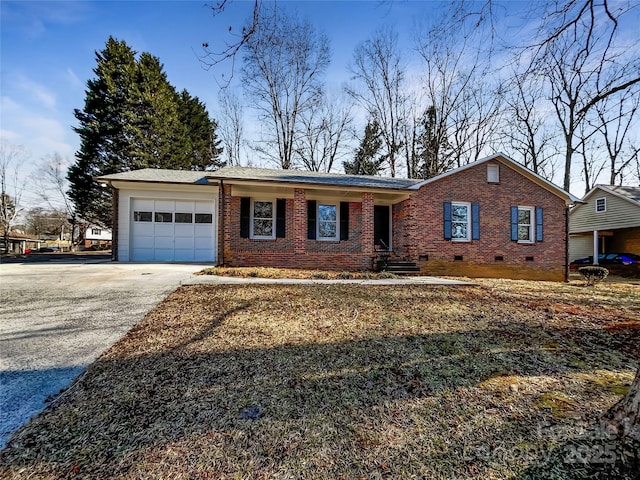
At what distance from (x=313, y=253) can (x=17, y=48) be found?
29.1 ft

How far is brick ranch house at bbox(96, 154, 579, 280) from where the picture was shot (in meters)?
10.8

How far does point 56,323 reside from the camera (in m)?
3.97

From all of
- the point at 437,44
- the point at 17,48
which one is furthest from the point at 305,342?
the point at 17,48

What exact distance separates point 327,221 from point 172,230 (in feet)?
19.4

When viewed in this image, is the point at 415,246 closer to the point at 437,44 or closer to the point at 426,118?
the point at 437,44

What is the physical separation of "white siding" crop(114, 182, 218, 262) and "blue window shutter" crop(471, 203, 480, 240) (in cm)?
991

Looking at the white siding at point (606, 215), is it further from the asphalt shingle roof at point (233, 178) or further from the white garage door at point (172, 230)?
the white garage door at point (172, 230)

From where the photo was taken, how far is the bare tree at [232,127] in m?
23.5

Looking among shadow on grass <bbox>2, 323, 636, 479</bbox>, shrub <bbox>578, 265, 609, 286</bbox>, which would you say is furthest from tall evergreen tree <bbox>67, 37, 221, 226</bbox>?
shrub <bbox>578, 265, 609, 286</bbox>

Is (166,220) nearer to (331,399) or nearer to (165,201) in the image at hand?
(165,201)

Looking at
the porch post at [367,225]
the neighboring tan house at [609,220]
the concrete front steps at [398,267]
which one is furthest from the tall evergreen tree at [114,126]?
the neighboring tan house at [609,220]

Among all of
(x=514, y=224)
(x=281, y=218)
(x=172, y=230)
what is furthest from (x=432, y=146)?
(x=172, y=230)

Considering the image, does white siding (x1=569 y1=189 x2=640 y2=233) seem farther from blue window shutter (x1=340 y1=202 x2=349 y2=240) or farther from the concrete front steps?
blue window shutter (x1=340 y1=202 x2=349 y2=240)

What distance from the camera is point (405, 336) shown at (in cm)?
383
